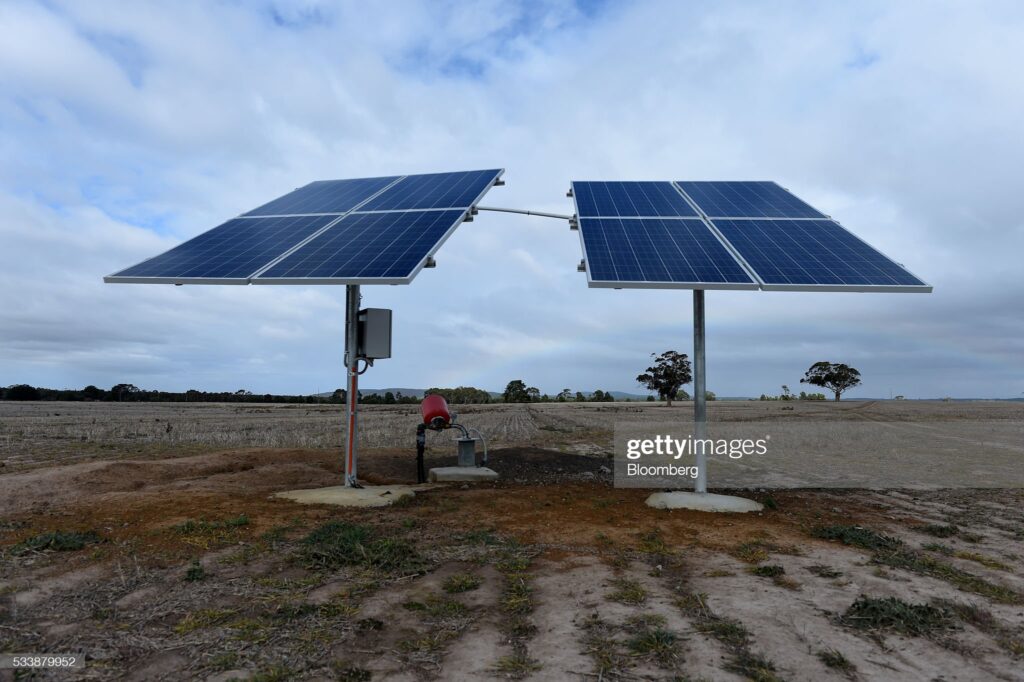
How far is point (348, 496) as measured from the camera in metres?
10.9

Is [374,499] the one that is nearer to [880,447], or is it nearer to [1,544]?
[1,544]


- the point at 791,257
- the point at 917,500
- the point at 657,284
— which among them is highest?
the point at 791,257

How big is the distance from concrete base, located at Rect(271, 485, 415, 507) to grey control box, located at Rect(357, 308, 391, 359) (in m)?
2.58

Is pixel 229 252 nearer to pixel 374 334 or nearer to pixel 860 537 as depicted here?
pixel 374 334

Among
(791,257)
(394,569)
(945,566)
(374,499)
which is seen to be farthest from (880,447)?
(394,569)

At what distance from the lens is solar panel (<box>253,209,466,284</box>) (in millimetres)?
9289

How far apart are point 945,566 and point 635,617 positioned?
437 cm

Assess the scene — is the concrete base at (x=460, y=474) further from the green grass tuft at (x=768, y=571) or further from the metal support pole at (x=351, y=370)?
the green grass tuft at (x=768, y=571)

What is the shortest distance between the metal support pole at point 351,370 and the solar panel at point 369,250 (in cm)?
120

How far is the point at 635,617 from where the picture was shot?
5.60m

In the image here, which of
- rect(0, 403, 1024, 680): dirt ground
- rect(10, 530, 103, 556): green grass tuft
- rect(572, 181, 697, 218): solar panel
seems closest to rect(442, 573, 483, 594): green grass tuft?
rect(0, 403, 1024, 680): dirt ground

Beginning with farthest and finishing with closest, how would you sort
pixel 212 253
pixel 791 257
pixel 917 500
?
pixel 917 500 → pixel 212 253 → pixel 791 257

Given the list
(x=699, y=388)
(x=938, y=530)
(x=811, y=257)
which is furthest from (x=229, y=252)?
(x=938, y=530)

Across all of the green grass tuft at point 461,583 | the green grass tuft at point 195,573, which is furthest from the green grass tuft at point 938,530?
the green grass tuft at point 195,573
